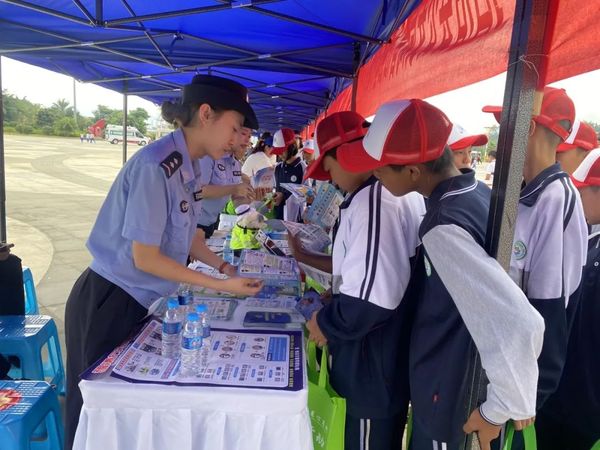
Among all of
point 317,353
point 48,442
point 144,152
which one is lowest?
point 48,442

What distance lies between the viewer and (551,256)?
1.24 meters

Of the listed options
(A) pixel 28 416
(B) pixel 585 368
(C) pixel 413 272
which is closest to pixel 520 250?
(C) pixel 413 272

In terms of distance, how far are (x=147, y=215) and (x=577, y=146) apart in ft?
5.87

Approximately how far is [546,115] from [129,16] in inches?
107

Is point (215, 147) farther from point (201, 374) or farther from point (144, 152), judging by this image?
point (201, 374)

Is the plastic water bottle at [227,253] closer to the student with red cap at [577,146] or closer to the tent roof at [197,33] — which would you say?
the tent roof at [197,33]

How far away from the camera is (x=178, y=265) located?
145 centimetres

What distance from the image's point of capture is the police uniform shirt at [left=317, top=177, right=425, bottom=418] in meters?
1.24

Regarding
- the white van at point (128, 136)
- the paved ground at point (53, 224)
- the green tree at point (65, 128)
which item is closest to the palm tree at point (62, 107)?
the green tree at point (65, 128)

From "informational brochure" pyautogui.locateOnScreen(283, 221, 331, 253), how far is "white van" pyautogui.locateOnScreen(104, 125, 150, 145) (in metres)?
40.6

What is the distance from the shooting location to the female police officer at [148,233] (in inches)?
55.5

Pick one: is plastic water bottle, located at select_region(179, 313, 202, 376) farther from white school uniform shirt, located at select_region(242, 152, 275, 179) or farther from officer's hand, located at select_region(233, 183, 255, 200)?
white school uniform shirt, located at select_region(242, 152, 275, 179)

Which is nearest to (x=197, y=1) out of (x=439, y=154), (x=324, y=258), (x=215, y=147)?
(x=215, y=147)

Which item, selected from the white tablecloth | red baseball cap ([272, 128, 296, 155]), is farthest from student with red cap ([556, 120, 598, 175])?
red baseball cap ([272, 128, 296, 155])
